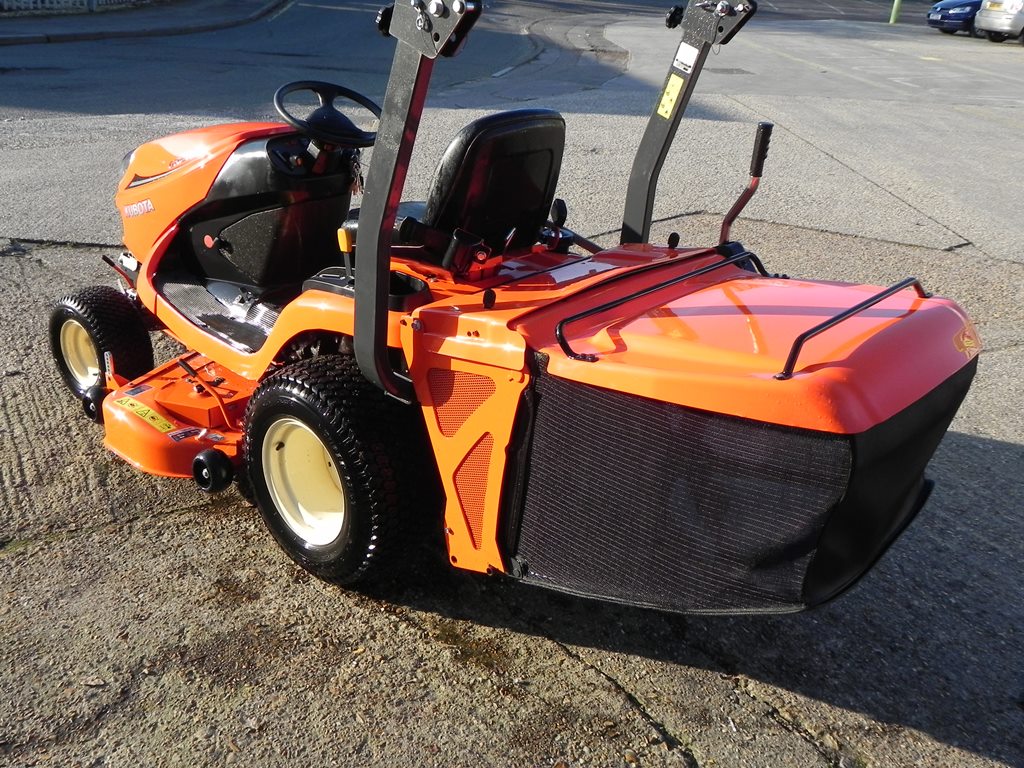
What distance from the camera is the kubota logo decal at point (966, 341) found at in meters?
2.36

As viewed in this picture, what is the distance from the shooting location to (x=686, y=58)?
3.05m

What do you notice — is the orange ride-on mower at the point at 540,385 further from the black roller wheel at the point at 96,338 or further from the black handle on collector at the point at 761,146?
the black roller wheel at the point at 96,338

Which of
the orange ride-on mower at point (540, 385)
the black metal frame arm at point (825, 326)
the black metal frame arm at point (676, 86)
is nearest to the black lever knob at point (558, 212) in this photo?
the orange ride-on mower at point (540, 385)

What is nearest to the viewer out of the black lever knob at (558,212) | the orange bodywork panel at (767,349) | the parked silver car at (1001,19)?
the orange bodywork panel at (767,349)

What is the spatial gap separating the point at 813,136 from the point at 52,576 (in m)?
7.68

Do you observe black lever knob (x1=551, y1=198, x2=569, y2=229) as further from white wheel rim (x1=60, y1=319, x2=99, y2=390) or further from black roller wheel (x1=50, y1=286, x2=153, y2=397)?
white wheel rim (x1=60, y1=319, x2=99, y2=390)

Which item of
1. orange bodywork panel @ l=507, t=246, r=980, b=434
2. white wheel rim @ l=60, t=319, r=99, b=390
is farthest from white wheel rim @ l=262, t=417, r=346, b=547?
white wheel rim @ l=60, t=319, r=99, b=390

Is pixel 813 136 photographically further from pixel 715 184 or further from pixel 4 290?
pixel 4 290

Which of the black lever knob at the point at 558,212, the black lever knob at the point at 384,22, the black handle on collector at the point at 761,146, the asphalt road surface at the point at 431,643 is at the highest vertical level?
the black lever knob at the point at 384,22

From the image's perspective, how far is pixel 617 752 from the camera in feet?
7.61

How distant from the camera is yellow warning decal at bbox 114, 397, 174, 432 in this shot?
312 centimetres

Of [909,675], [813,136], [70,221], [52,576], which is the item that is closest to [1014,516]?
[909,675]

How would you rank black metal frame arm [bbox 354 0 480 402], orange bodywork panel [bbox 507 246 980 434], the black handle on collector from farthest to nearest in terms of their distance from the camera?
the black handle on collector < black metal frame arm [bbox 354 0 480 402] < orange bodywork panel [bbox 507 246 980 434]

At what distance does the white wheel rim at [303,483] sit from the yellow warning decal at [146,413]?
1.51 ft
